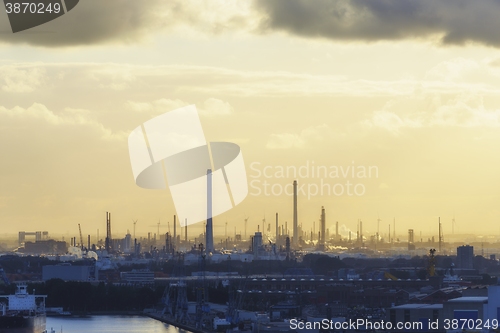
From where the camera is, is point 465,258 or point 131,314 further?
point 465,258

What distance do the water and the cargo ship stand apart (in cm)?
95

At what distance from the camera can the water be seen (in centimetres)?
2489

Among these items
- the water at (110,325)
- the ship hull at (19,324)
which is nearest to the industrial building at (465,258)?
the water at (110,325)

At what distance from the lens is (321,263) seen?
196ft

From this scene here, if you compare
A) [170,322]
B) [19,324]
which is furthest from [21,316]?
[170,322]

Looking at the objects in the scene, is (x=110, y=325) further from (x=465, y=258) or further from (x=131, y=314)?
(x=465, y=258)

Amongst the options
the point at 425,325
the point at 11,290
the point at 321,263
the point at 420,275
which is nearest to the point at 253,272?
the point at 321,263

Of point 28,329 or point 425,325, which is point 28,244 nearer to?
point 28,329

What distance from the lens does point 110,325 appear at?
87.3 ft

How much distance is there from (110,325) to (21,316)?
499 cm

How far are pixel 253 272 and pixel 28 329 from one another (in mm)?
41568

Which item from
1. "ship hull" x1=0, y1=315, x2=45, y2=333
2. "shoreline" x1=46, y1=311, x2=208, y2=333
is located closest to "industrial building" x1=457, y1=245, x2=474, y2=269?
"shoreline" x1=46, y1=311, x2=208, y2=333

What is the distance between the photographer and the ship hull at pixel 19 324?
2116cm

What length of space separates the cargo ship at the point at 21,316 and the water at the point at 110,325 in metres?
0.95
